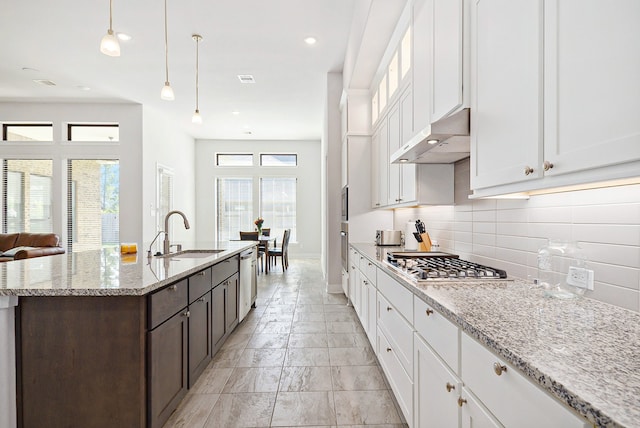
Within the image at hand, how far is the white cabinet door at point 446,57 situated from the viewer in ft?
5.43

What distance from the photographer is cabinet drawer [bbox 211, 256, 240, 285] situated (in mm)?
2605

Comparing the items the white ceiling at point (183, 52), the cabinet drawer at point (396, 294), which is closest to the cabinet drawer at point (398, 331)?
the cabinet drawer at point (396, 294)

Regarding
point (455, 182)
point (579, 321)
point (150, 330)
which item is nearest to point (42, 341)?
point (150, 330)

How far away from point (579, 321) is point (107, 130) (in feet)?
27.2

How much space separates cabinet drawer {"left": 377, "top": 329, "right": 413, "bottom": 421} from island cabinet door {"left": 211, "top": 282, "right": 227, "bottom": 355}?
1.29 m

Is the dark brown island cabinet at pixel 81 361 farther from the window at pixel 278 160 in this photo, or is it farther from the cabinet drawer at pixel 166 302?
the window at pixel 278 160

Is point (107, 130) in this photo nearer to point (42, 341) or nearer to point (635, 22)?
point (42, 341)

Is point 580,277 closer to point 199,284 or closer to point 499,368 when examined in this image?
point 499,368

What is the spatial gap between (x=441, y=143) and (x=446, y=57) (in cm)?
46

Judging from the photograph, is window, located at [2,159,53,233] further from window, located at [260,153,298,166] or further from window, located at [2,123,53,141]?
window, located at [260,153,298,166]

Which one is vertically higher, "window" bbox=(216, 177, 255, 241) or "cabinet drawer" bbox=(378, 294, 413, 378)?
"window" bbox=(216, 177, 255, 241)

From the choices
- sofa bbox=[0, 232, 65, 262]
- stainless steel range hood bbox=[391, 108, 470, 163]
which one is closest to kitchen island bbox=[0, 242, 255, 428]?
stainless steel range hood bbox=[391, 108, 470, 163]

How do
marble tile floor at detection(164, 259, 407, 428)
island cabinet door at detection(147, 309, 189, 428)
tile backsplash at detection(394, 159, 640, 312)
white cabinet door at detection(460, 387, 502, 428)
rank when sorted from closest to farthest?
white cabinet door at detection(460, 387, 502, 428)
tile backsplash at detection(394, 159, 640, 312)
island cabinet door at detection(147, 309, 189, 428)
marble tile floor at detection(164, 259, 407, 428)

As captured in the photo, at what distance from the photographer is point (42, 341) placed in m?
1.54
